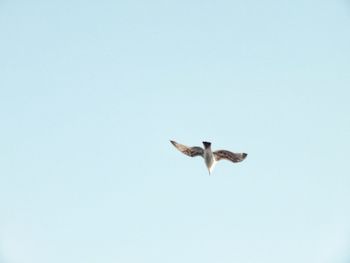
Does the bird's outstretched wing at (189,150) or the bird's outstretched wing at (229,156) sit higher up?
the bird's outstretched wing at (189,150)

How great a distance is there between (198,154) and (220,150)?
2259mm

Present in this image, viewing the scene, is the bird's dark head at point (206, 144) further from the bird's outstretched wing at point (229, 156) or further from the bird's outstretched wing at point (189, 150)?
the bird's outstretched wing at point (229, 156)

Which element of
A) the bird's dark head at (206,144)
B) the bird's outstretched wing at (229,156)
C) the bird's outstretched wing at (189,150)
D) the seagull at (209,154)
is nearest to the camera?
the bird's dark head at (206,144)

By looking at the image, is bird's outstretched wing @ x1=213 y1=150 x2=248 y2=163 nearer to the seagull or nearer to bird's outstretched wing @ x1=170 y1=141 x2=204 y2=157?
Answer: the seagull

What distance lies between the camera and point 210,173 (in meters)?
41.0

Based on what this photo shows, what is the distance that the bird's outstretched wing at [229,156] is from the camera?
142 ft

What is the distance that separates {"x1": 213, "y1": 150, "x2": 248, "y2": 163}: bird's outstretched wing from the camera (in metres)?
43.2

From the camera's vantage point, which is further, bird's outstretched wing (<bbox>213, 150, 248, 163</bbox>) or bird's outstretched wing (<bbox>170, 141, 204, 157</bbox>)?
bird's outstretched wing (<bbox>170, 141, 204, 157</bbox>)

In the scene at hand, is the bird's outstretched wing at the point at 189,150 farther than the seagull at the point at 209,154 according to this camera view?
Yes

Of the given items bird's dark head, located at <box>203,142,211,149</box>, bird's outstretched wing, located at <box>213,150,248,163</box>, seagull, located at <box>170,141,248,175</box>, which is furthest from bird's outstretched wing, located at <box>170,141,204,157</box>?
bird's outstretched wing, located at <box>213,150,248,163</box>

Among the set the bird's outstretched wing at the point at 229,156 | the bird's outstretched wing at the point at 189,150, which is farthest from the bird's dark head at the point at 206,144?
the bird's outstretched wing at the point at 229,156

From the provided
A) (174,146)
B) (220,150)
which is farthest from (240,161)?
(174,146)

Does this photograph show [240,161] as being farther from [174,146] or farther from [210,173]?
[174,146]

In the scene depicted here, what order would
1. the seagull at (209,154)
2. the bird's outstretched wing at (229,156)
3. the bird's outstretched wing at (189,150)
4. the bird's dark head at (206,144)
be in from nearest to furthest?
the bird's dark head at (206,144) < the seagull at (209,154) < the bird's outstretched wing at (229,156) < the bird's outstretched wing at (189,150)
